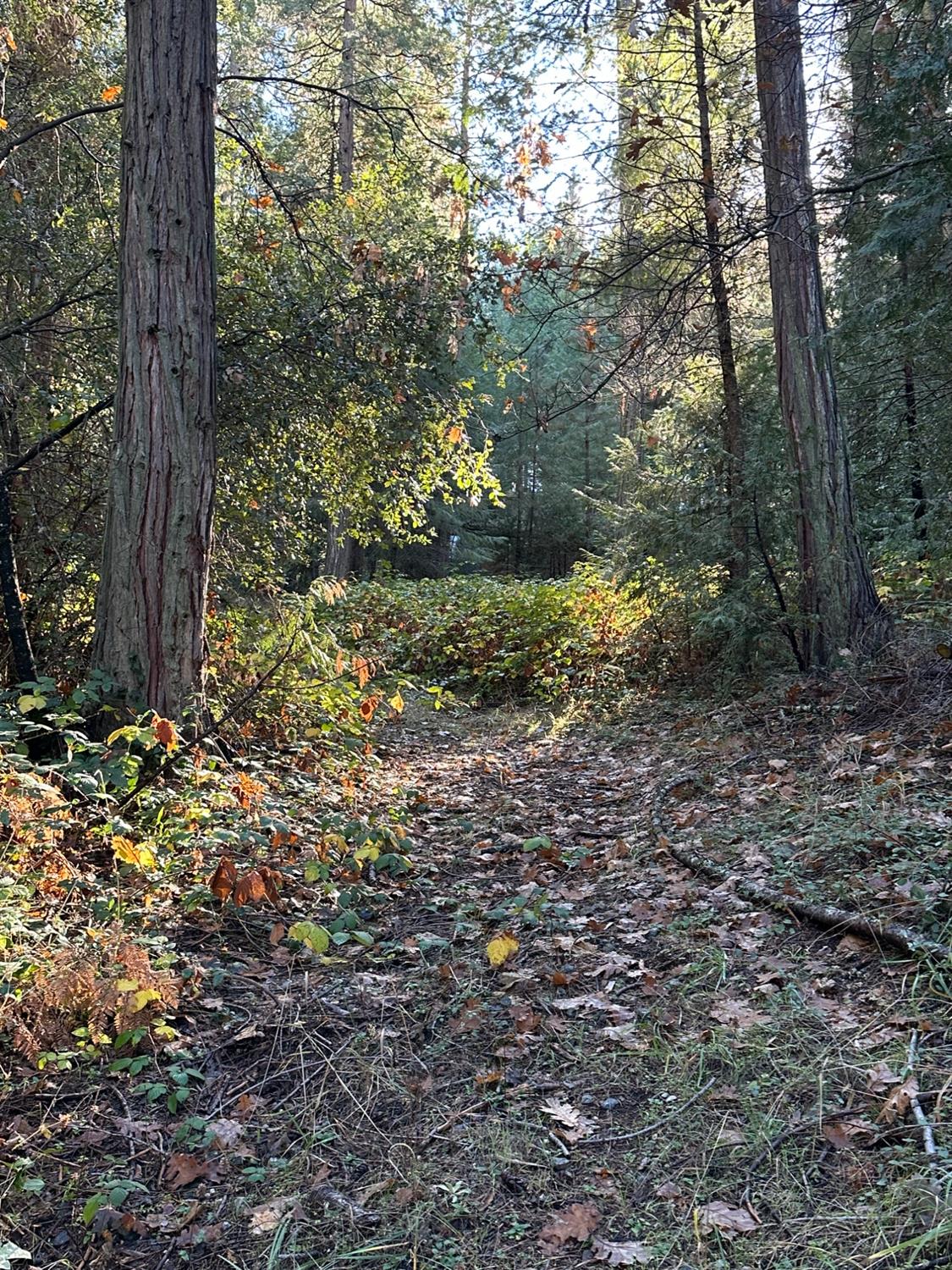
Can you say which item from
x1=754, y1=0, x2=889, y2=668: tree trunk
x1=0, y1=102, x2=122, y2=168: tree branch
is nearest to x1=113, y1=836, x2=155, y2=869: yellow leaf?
x1=0, y1=102, x2=122, y2=168: tree branch

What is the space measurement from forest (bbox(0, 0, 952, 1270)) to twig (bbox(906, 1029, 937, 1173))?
0.15 ft

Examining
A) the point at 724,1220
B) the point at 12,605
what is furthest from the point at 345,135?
the point at 724,1220

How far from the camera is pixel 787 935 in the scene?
10.7 feet

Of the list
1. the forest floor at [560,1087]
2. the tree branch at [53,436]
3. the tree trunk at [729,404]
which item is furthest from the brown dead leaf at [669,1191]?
the tree trunk at [729,404]

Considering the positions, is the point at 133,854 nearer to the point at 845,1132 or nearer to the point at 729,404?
the point at 845,1132

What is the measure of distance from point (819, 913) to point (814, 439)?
4839mm

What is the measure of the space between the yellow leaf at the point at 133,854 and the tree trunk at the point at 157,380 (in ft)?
4.47

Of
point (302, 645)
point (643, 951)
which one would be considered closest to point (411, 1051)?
point (643, 951)

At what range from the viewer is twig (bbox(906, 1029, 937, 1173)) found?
2.00m

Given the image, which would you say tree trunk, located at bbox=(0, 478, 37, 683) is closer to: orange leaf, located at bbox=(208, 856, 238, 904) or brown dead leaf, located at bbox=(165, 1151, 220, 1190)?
orange leaf, located at bbox=(208, 856, 238, 904)

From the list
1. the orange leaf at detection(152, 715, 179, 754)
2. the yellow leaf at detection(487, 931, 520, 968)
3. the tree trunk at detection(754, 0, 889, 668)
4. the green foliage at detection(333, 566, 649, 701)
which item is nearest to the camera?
the yellow leaf at detection(487, 931, 520, 968)

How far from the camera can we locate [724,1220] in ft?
6.67

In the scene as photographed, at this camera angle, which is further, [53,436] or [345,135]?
[345,135]

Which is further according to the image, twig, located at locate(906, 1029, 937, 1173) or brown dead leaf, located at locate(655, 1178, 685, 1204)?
brown dead leaf, located at locate(655, 1178, 685, 1204)
